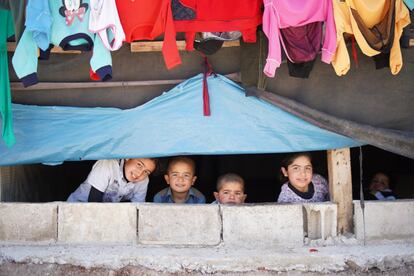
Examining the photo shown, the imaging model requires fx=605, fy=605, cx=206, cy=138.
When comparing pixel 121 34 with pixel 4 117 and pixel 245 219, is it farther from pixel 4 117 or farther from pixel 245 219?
pixel 245 219

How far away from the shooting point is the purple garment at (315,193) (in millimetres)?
5291

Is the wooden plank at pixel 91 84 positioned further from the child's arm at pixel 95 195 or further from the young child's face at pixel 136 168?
the child's arm at pixel 95 195

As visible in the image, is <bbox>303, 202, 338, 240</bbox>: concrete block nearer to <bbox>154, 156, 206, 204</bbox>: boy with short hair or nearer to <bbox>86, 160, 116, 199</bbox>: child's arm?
<bbox>154, 156, 206, 204</bbox>: boy with short hair

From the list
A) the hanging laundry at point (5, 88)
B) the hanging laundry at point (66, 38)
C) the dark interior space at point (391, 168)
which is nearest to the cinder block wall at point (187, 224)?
the hanging laundry at point (5, 88)

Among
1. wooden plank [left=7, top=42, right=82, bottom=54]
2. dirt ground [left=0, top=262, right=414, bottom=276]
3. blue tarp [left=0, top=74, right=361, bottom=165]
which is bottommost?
dirt ground [left=0, top=262, right=414, bottom=276]

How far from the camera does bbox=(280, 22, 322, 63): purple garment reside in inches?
180

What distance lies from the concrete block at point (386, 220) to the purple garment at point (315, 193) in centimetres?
44

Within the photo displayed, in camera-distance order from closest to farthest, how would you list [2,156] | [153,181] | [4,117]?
1. [4,117]
2. [2,156]
3. [153,181]

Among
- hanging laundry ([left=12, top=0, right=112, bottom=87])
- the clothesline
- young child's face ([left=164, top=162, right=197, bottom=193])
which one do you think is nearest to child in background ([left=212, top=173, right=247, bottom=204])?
young child's face ([left=164, top=162, right=197, bottom=193])

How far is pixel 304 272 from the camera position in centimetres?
477

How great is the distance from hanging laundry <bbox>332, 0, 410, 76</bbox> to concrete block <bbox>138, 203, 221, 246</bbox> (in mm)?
1576

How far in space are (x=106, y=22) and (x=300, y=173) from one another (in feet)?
6.93

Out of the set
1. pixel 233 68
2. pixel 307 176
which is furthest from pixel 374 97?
pixel 233 68

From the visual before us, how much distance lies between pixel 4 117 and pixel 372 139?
2937 millimetres
